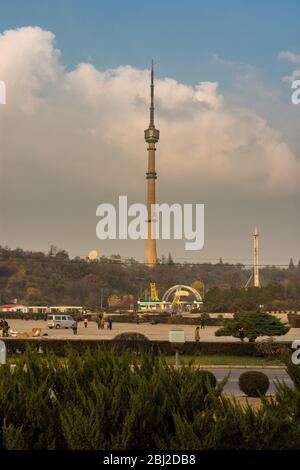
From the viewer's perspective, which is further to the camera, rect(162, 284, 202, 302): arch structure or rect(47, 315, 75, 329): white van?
rect(162, 284, 202, 302): arch structure

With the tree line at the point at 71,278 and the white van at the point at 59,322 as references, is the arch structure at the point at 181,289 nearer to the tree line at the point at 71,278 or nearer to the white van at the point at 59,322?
the tree line at the point at 71,278

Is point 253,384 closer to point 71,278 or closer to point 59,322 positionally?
point 59,322

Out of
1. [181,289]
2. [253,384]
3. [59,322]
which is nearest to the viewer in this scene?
[253,384]

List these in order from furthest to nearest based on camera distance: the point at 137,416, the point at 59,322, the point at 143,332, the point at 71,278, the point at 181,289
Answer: the point at 71,278 → the point at 181,289 → the point at 59,322 → the point at 143,332 → the point at 137,416

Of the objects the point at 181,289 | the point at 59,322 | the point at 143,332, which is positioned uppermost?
A: the point at 181,289

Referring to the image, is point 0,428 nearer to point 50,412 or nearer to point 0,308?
point 50,412

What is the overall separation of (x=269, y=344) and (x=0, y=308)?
294 feet

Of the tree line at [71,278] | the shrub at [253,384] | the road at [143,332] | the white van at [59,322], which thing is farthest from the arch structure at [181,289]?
the shrub at [253,384]

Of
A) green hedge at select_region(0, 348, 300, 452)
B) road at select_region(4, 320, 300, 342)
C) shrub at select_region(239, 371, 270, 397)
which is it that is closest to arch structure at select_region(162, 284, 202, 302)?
road at select_region(4, 320, 300, 342)

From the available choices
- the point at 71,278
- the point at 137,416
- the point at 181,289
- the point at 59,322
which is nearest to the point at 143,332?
the point at 59,322

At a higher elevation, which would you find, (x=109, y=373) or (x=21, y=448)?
(x=109, y=373)

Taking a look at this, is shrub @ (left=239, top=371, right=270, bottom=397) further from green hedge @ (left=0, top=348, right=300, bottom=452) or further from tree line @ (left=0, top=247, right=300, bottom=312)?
tree line @ (left=0, top=247, right=300, bottom=312)
